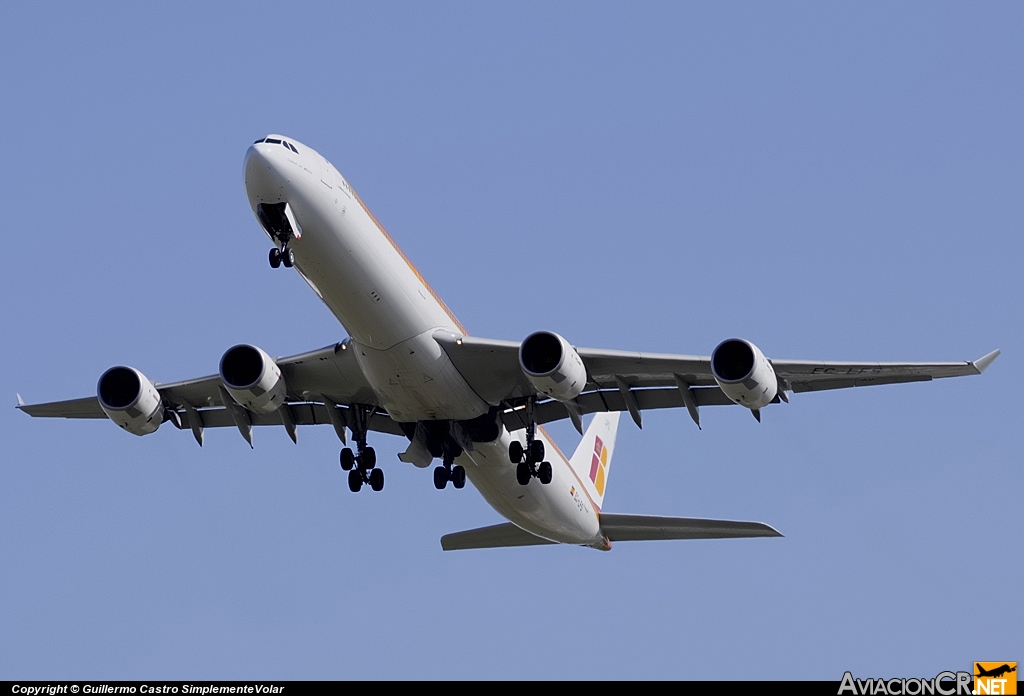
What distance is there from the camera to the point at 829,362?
102ft

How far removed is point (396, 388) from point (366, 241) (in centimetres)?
351

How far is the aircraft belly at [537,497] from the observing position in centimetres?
3422

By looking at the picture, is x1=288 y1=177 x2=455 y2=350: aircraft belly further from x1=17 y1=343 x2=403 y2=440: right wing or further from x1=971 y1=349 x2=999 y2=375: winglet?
x1=971 y1=349 x2=999 y2=375: winglet

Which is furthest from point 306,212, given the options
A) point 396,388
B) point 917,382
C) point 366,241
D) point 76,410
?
point 917,382

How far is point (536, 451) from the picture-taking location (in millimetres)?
33312

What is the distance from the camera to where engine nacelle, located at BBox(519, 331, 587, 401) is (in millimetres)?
30562

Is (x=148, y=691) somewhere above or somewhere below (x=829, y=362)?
below

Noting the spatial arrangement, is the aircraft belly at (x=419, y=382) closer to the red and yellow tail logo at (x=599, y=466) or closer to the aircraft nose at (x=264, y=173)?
the aircraft nose at (x=264, y=173)

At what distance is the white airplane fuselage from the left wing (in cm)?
48

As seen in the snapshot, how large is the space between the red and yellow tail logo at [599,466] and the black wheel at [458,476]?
6859 millimetres

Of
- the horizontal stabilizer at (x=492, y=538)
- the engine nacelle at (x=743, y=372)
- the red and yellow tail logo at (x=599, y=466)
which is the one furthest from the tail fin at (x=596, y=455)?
the engine nacelle at (x=743, y=372)

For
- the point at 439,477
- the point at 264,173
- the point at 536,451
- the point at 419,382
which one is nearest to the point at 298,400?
Answer: the point at 439,477

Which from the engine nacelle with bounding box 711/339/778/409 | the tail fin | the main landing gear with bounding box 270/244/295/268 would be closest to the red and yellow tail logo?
the tail fin

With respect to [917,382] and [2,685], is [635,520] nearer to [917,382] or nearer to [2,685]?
[917,382]
